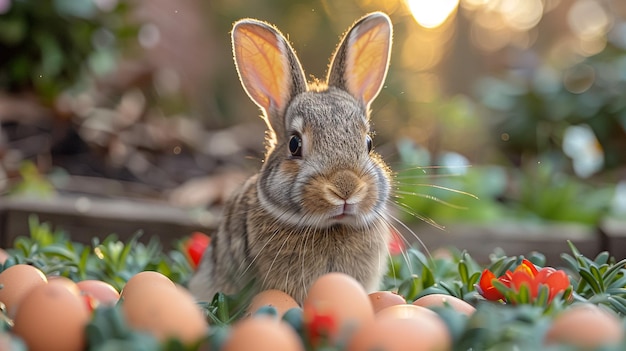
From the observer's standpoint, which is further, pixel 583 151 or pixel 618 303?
pixel 583 151

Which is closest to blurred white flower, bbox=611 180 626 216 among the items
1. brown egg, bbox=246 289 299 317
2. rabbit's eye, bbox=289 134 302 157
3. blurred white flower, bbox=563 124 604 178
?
blurred white flower, bbox=563 124 604 178

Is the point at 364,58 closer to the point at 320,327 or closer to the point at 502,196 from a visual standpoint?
the point at 320,327

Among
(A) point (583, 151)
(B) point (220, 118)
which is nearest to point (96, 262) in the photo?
(A) point (583, 151)

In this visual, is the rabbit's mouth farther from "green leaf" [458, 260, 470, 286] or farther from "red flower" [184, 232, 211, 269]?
"red flower" [184, 232, 211, 269]

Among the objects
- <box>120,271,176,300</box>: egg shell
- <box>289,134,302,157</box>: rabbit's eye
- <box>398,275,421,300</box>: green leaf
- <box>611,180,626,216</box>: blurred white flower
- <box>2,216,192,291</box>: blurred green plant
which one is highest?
<box>289,134,302,157</box>: rabbit's eye

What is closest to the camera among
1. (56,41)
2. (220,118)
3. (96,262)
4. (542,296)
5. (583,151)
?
(542,296)

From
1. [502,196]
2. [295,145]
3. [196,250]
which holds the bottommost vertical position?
[502,196]
